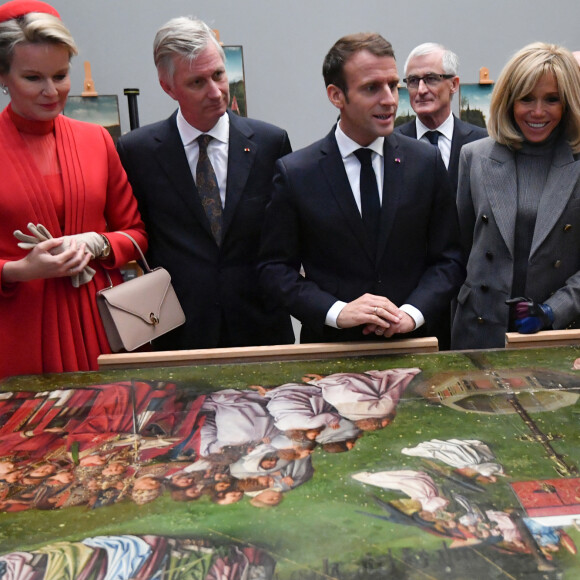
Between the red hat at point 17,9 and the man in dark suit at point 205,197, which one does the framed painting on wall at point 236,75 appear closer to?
the man in dark suit at point 205,197

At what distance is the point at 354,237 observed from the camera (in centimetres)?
258

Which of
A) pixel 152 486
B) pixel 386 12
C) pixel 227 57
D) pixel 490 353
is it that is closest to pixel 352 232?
pixel 490 353

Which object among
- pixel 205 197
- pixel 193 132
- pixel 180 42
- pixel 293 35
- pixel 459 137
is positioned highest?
pixel 293 35

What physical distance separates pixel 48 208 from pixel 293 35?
380 cm

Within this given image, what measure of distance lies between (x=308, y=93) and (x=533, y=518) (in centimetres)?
488

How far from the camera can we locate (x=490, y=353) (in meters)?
2.40

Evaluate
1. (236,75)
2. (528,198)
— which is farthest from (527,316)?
(236,75)

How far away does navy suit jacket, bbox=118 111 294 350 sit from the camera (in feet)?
9.39

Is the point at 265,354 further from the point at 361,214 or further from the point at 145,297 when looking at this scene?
the point at 361,214

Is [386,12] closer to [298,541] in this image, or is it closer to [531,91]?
[531,91]

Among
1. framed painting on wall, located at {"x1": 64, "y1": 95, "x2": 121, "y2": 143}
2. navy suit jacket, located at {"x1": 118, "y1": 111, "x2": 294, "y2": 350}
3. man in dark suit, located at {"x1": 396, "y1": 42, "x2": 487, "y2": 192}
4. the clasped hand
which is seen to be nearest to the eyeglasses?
man in dark suit, located at {"x1": 396, "y1": 42, "x2": 487, "y2": 192}

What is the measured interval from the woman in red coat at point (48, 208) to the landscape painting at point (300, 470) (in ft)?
0.65

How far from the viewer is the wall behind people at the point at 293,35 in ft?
18.4

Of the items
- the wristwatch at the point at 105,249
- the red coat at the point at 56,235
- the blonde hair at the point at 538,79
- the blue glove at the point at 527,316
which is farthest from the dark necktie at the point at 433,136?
the wristwatch at the point at 105,249
